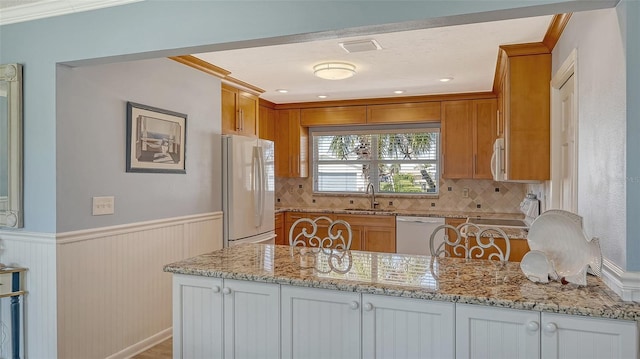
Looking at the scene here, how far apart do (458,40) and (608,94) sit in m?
1.48

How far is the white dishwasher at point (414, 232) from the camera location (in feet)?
16.6

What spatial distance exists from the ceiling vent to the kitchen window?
2652 mm

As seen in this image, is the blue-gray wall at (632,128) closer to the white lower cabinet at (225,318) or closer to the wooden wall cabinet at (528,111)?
the white lower cabinet at (225,318)

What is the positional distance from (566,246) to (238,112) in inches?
134

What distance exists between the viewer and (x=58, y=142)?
8.33 ft

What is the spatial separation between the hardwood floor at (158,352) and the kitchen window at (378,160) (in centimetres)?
339

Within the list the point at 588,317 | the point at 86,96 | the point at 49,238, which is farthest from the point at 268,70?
the point at 588,317

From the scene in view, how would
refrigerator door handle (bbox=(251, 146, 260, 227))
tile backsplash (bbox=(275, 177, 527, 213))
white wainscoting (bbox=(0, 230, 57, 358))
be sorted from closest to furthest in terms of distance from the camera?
white wainscoting (bbox=(0, 230, 57, 358))
refrigerator door handle (bbox=(251, 146, 260, 227))
tile backsplash (bbox=(275, 177, 527, 213))

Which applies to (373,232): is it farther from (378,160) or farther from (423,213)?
(378,160)

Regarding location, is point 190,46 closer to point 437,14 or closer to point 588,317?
point 437,14

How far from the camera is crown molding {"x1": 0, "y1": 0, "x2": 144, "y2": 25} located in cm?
235

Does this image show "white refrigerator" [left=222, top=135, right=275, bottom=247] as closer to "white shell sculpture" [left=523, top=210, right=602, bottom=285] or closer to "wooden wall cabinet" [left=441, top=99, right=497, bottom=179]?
"wooden wall cabinet" [left=441, top=99, right=497, bottom=179]

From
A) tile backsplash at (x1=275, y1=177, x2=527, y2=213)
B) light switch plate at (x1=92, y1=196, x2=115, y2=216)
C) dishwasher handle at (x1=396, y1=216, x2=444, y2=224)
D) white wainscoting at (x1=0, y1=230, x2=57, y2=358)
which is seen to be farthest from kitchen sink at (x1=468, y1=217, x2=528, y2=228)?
white wainscoting at (x1=0, y1=230, x2=57, y2=358)

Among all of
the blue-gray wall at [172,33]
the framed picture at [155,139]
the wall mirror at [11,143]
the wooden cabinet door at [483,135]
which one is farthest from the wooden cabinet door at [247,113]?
the wooden cabinet door at [483,135]
